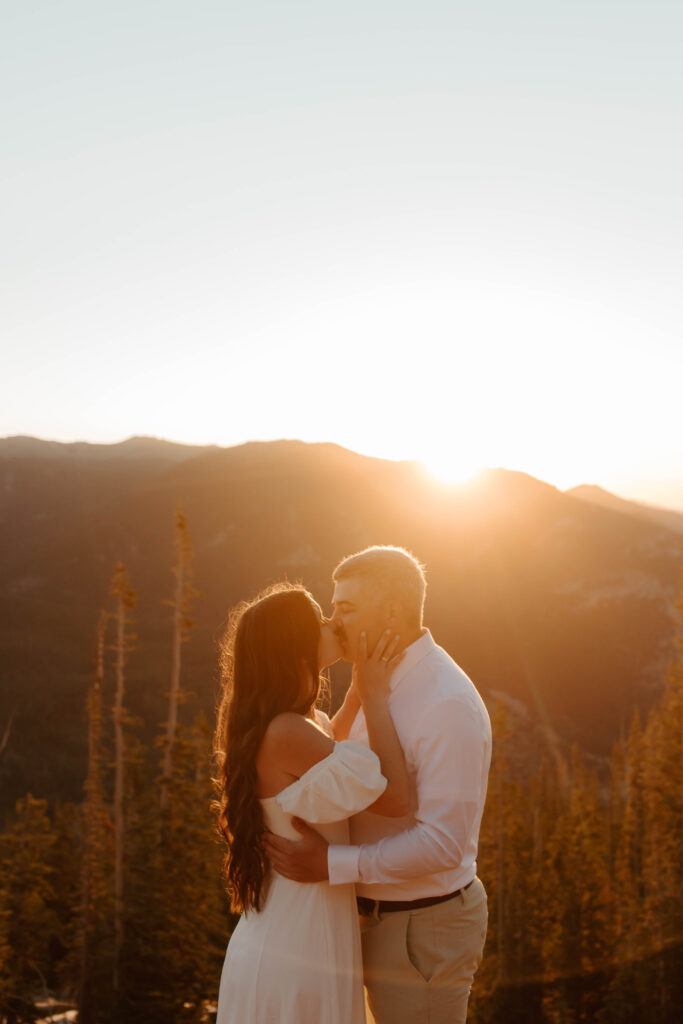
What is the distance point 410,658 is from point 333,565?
123 m

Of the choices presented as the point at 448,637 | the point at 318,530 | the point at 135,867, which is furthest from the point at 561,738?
the point at 135,867

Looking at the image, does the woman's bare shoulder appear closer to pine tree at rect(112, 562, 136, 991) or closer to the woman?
the woman

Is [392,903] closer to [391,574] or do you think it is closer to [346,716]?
[346,716]

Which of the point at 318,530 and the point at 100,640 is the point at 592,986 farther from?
the point at 318,530

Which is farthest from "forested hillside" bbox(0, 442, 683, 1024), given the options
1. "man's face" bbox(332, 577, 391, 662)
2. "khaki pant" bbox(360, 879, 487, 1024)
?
"khaki pant" bbox(360, 879, 487, 1024)

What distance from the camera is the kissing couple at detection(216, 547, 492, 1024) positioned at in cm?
328

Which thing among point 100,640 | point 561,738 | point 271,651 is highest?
point 271,651

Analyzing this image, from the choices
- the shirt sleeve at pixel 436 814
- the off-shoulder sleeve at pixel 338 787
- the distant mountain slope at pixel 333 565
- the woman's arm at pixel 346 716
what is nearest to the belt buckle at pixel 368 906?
the shirt sleeve at pixel 436 814

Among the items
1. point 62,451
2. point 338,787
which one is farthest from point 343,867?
point 62,451

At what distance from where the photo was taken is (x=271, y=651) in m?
3.32

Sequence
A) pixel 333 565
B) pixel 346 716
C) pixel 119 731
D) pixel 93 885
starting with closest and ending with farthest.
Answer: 1. pixel 346 716
2. pixel 119 731
3. pixel 93 885
4. pixel 333 565

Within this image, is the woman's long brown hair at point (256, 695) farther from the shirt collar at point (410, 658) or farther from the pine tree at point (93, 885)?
the pine tree at point (93, 885)

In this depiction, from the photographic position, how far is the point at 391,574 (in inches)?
140

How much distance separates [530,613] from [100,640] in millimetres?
113079
